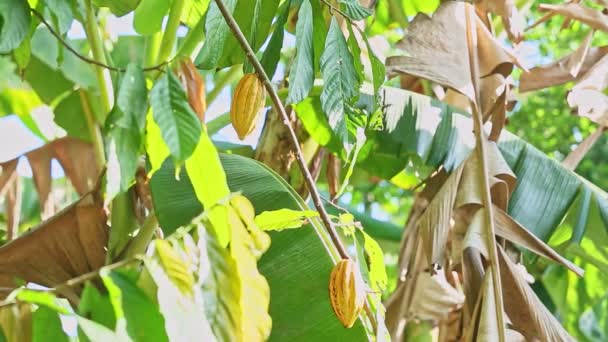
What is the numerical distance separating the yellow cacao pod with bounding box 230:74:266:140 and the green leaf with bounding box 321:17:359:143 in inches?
2.3

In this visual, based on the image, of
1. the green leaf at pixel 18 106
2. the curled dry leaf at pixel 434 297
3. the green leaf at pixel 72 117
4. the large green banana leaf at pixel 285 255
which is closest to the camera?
the large green banana leaf at pixel 285 255

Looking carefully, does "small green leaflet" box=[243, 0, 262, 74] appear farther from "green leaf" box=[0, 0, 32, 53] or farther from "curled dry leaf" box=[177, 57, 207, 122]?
"green leaf" box=[0, 0, 32, 53]

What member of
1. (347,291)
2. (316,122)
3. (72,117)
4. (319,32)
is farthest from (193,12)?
(347,291)

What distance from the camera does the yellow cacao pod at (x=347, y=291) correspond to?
2.32ft

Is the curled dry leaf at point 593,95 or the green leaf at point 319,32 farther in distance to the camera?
the curled dry leaf at point 593,95

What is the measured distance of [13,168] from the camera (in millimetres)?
1493

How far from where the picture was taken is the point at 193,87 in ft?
2.57

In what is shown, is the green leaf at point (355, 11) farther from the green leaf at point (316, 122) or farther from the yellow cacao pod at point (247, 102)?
the green leaf at point (316, 122)

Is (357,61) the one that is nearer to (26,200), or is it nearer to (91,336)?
(91,336)

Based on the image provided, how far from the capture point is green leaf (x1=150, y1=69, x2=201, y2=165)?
59 cm

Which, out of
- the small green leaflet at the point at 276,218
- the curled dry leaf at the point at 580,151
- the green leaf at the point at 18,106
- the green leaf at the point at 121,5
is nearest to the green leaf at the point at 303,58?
the small green leaflet at the point at 276,218

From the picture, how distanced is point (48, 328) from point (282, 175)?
0.71 m

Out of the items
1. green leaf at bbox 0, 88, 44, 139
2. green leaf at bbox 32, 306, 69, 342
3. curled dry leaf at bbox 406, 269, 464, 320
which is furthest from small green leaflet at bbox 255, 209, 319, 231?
green leaf at bbox 0, 88, 44, 139

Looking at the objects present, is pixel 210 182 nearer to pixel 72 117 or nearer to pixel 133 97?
pixel 133 97
